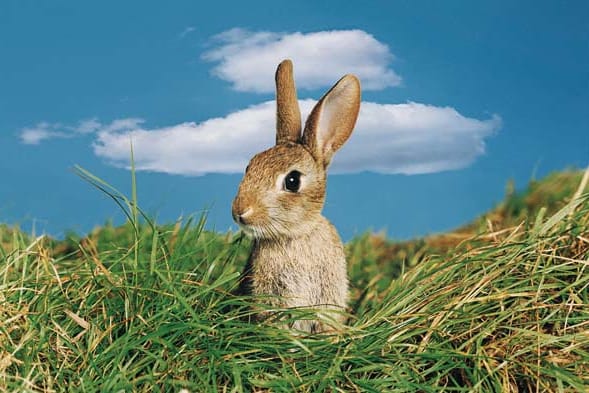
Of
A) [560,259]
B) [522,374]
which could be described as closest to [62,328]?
[522,374]

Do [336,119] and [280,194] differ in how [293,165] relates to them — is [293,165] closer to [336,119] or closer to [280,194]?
[280,194]

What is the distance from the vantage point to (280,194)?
13.7ft

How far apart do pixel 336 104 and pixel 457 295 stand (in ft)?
4.35

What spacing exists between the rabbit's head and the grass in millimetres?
459

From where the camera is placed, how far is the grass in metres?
3.42

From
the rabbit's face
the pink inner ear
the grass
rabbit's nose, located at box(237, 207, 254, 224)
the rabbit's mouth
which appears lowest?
the grass

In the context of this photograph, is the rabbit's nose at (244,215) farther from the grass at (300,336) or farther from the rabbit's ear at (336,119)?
the rabbit's ear at (336,119)

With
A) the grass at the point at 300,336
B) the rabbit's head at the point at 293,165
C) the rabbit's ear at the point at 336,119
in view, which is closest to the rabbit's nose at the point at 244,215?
the rabbit's head at the point at 293,165

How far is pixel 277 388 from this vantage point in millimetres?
3365

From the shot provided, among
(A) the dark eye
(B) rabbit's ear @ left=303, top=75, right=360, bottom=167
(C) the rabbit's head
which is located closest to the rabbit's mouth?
(C) the rabbit's head

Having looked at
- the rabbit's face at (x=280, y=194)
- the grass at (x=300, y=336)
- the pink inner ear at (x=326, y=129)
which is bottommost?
the grass at (x=300, y=336)

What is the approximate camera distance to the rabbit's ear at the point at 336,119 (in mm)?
4508

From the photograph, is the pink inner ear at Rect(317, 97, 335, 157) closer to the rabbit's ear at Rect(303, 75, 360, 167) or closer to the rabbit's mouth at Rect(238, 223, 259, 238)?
the rabbit's ear at Rect(303, 75, 360, 167)

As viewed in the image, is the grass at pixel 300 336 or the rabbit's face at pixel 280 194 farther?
the rabbit's face at pixel 280 194
